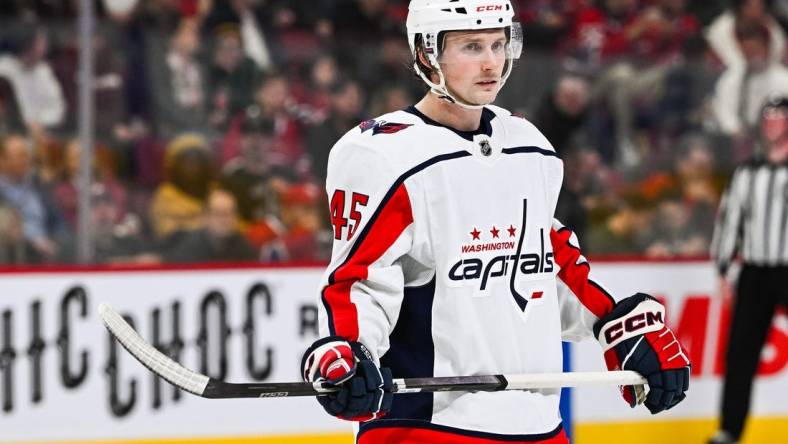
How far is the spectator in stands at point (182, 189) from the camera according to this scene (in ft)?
15.6

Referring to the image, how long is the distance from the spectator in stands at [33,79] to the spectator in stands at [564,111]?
1.74m

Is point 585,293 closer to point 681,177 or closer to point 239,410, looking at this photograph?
point 239,410

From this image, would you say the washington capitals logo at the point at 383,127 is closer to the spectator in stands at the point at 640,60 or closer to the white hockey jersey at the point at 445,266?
the white hockey jersey at the point at 445,266

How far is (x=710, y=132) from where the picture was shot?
5.48 m

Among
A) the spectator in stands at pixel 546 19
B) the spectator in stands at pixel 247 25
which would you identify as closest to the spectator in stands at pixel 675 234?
the spectator in stands at pixel 546 19

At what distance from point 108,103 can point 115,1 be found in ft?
1.25

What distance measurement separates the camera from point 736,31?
220 inches

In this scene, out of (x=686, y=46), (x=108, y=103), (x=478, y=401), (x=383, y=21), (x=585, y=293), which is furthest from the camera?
(x=686, y=46)

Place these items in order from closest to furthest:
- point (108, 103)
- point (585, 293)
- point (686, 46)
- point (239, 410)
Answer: point (585, 293)
point (239, 410)
point (108, 103)
point (686, 46)

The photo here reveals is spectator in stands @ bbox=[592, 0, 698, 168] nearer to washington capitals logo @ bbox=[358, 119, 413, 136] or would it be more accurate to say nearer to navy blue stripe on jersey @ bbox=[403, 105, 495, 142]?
navy blue stripe on jersey @ bbox=[403, 105, 495, 142]

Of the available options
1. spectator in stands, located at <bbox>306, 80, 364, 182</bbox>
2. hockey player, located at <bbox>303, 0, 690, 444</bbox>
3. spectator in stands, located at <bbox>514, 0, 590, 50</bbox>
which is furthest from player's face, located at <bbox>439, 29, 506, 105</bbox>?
spectator in stands, located at <bbox>514, 0, 590, 50</bbox>

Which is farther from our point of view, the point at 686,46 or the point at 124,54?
the point at 686,46

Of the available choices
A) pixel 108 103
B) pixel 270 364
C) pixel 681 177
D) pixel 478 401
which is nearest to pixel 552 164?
pixel 478 401

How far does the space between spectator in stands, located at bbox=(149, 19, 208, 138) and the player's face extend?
2758 mm
